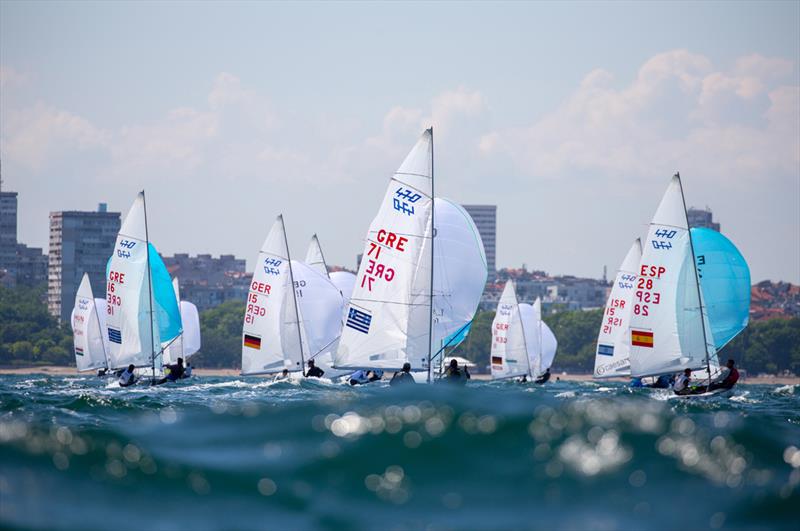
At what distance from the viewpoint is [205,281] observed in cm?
18438

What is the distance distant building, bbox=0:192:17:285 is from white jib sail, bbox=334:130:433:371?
157126mm

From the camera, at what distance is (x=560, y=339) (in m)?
121

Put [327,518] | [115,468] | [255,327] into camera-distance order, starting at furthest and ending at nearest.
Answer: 1. [255,327]
2. [115,468]
3. [327,518]

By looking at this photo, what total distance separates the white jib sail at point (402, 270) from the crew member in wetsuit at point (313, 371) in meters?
12.1

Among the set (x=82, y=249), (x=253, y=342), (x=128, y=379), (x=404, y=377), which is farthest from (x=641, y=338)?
(x=82, y=249)

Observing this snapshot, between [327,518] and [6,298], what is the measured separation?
431 feet

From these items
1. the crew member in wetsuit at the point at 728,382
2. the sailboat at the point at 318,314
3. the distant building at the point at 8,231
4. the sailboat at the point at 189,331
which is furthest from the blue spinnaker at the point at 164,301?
the distant building at the point at 8,231

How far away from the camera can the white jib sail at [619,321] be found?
46.7m

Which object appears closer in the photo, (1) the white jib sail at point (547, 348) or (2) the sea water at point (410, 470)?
(2) the sea water at point (410, 470)

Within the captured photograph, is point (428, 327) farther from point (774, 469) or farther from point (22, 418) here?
point (774, 469)

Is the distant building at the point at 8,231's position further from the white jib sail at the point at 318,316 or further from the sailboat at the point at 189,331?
the white jib sail at the point at 318,316

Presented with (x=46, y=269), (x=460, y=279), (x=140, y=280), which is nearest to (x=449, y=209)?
(x=460, y=279)

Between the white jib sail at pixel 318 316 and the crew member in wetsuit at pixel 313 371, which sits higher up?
the white jib sail at pixel 318 316

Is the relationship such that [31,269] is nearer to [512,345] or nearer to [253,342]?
[512,345]
